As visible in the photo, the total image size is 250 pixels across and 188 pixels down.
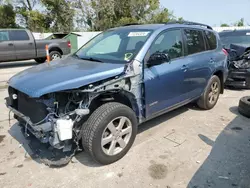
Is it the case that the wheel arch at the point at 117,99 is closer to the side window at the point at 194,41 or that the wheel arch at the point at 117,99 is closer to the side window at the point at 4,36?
the side window at the point at 194,41

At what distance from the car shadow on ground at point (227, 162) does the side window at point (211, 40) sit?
1.77 metres

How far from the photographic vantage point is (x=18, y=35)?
11641 millimetres

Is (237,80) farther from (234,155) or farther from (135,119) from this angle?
(135,119)

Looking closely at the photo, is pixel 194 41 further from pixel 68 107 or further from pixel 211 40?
pixel 68 107

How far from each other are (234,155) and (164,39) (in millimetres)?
2017

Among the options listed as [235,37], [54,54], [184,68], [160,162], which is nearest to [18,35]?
[54,54]

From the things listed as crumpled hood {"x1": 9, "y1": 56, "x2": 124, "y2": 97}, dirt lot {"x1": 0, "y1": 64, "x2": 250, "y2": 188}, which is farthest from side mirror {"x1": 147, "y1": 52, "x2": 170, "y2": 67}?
dirt lot {"x1": 0, "y1": 64, "x2": 250, "y2": 188}

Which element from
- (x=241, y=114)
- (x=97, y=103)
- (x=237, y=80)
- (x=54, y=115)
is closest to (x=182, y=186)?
(x=97, y=103)

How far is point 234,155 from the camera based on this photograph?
11.0 feet

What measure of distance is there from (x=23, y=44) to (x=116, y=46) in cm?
922

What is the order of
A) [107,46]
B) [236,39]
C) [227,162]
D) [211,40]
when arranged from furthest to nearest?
[236,39] < [211,40] < [107,46] < [227,162]

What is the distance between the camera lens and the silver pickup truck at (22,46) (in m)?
11.2

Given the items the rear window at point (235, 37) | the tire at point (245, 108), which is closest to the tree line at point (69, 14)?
the rear window at point (235, 37)

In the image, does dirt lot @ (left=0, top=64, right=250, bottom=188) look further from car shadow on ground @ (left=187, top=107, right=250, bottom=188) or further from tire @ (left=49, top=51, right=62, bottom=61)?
tire @ (left=49, top=51, right=62, bottom=61)
